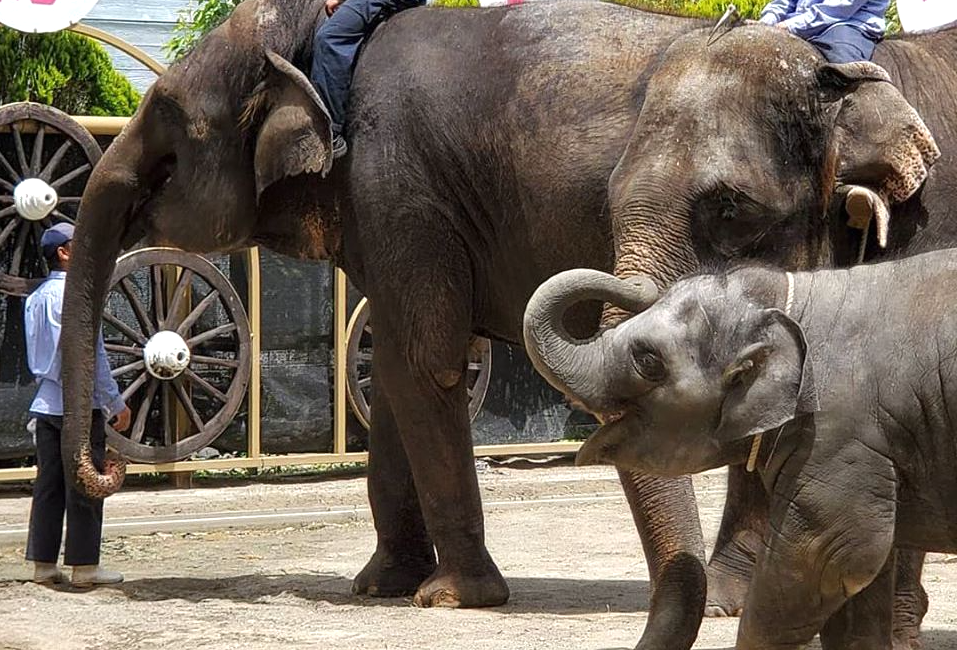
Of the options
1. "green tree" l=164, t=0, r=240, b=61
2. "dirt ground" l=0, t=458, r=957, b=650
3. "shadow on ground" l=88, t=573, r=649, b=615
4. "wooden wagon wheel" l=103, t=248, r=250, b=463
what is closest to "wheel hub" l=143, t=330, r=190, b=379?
"wooden wagon wheel" l=103, t=248, r=250, b=463

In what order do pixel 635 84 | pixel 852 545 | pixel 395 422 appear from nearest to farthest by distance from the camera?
pixel 852 545 < pixel 635 84 < pixel 395 422

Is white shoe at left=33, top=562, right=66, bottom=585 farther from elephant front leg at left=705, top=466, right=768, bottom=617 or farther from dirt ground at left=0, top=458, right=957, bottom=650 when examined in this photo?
elephant front leg at left=705, top=466, right=768, bottom=617

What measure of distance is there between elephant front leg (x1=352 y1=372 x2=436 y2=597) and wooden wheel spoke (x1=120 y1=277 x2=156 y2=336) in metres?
3.02

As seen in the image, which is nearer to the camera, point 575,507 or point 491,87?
point 491,87

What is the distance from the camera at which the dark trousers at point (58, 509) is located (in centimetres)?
873

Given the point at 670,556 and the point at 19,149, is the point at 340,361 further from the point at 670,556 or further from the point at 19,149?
the point at 670,556

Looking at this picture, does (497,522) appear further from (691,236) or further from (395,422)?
(691,236)

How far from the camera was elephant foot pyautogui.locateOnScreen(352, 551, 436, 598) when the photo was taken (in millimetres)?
8477

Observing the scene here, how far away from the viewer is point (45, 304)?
9023 mm

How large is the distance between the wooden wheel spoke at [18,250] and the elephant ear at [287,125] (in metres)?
3.14

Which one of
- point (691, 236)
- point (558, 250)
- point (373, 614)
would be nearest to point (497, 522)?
point (373, 614)

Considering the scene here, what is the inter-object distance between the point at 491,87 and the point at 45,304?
8.55 ft

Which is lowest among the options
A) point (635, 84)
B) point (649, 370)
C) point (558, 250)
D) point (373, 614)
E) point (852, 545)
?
point (373, 614)

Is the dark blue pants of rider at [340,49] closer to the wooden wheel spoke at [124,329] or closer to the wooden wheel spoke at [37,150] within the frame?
the wooden wheel spoke at [37,150]
